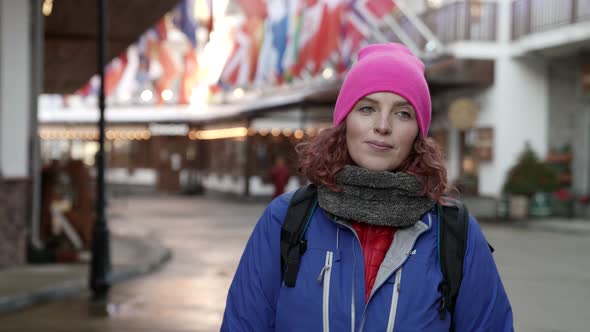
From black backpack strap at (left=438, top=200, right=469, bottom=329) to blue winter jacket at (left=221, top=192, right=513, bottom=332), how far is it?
0.02 metres

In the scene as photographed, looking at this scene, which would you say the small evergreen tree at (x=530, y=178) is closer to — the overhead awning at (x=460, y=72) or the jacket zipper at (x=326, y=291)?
the overhead awning at (x=460, y=72)

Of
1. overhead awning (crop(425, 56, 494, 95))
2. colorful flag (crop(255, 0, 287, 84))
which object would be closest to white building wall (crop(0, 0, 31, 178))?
colorful flag (crop(255, 0, 287, 84))

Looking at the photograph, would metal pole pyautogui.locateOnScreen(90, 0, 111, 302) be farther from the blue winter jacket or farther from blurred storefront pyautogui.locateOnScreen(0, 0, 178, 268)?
the blue winter jacket

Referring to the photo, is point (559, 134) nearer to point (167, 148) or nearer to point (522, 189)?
point (522, 189)

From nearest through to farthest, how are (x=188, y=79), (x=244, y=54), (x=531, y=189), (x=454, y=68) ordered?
(x=531, y=189)
(x=454, y=68)
(x=244, y=54)
(x=188, y=79)

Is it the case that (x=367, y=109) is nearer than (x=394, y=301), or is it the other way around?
(x=394, y=301)

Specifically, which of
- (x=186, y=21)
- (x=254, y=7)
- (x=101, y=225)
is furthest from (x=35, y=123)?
(x=254, y=7)

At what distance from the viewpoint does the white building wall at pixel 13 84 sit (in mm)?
13492

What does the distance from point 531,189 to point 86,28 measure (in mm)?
14095

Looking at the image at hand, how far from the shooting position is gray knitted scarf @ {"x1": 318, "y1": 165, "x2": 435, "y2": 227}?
254cm

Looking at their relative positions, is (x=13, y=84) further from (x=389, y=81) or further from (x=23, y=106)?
(x=389, y=81)

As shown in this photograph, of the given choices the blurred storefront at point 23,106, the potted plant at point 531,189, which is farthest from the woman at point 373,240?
the potted plant at point 531,189

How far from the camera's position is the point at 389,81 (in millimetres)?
2596

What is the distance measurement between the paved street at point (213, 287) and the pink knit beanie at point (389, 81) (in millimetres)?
6196
